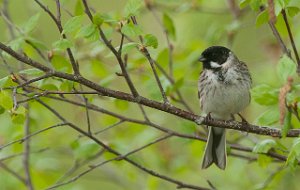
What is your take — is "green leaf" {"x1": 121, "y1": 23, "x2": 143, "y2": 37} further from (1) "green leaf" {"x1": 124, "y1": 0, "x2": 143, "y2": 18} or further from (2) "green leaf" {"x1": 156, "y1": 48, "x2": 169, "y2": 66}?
(2) "green leaf" {"x1": 156, "y1": 48, "x2": 169, "y2": 66}

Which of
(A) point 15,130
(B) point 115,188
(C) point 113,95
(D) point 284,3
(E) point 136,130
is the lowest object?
(B) point 115,188

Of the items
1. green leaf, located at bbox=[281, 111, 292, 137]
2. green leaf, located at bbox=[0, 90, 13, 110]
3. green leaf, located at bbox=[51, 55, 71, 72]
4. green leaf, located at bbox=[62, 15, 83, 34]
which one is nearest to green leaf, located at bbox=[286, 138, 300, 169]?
green leaf, located at bbox=[281, 111, 292, 137]

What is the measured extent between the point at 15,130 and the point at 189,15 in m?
1.79

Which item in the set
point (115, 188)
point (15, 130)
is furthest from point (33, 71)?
point (115, 188)

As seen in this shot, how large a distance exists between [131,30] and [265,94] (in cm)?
61

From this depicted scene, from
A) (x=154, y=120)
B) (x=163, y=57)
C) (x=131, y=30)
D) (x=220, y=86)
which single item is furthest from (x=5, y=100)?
(x=154, y=120)

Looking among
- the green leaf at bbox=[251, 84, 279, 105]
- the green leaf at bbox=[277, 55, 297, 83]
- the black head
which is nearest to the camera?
the green leaf at bbox=[277, 55, 297, 83]

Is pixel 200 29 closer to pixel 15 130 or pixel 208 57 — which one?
pixel 208 57

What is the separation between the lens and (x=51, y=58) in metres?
3.32

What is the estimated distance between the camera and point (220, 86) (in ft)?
13.4

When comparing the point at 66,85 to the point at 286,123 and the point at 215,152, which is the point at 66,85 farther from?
the point at 215,152

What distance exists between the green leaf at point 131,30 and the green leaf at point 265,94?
540 mm

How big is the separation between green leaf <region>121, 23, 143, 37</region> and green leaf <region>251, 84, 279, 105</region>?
54 cm

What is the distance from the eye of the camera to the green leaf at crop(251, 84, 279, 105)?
276cm
